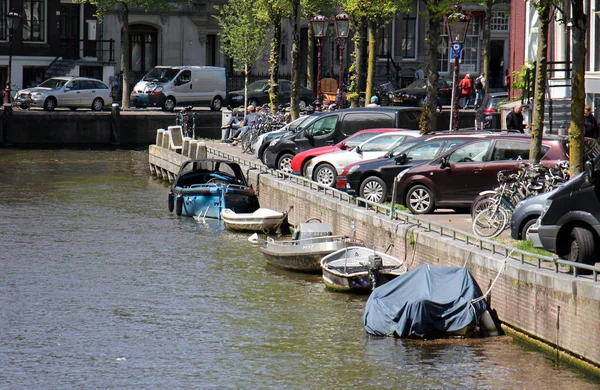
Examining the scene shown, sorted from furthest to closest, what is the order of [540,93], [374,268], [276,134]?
[276,134], [540,93], [374,268]

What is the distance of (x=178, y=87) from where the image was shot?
57281 millimetres

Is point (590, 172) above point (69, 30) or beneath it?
beneath

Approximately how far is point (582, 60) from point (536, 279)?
5298 millimetres

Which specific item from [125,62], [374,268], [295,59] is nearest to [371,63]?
[295,59]

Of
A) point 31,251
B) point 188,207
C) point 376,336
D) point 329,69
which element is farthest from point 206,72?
point 376,336

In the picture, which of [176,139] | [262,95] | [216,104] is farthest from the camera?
[216,104]

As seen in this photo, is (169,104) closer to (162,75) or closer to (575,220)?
(162,75)

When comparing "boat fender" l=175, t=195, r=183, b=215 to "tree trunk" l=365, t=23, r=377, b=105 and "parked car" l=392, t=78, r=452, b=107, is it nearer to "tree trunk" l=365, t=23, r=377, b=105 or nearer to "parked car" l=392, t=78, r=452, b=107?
"tree trunk" l=365, t=23, r=377, b=105

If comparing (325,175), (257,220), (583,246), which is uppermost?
(325,175)

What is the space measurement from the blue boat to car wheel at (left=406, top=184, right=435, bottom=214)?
8400 millimetres

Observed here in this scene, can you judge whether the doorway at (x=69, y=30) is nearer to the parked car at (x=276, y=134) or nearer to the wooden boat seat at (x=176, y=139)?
the wooden boat seat at (x=176, y=139)

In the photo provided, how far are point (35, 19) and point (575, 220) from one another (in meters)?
50.3

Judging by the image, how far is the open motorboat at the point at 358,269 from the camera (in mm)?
22188

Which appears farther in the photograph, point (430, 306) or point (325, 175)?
point (325, 175)
